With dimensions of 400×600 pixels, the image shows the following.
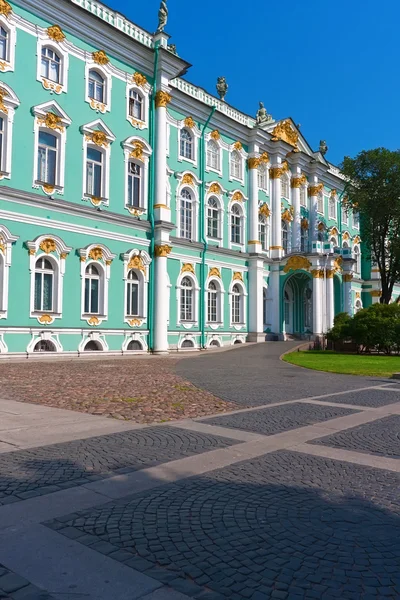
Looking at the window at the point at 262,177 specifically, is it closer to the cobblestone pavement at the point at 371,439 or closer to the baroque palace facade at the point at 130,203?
the baroque palace facade at the point at 130,203

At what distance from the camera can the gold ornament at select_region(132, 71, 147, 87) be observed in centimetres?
2772

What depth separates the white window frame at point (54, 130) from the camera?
2297 cm

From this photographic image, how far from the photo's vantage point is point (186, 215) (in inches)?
1252

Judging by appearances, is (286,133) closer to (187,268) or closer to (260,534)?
(187,268)

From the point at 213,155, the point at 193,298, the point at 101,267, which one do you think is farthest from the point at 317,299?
the point at 101,267

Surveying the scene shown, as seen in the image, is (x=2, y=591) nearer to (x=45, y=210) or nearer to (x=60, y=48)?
(x=45, y=210)

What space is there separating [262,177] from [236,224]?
15.8 feet

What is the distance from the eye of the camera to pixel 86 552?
140 inches

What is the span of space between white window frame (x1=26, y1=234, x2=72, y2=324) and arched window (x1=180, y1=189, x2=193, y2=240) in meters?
9.08

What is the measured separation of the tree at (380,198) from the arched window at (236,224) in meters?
10.5

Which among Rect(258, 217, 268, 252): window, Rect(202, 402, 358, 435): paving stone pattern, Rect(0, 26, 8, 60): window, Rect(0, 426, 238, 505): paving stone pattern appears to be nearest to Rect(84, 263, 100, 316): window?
Rect(0, 26, 8, 60): window

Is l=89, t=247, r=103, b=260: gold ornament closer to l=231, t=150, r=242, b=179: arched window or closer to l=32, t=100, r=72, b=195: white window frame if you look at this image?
l=32, t=100, r=72, b=195: white window frame

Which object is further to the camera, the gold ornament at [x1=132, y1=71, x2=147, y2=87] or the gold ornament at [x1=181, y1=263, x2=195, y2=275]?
the gold ornament at [x1=181, y1=263, x2=195, y2=275]

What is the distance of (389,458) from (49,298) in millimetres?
19351
